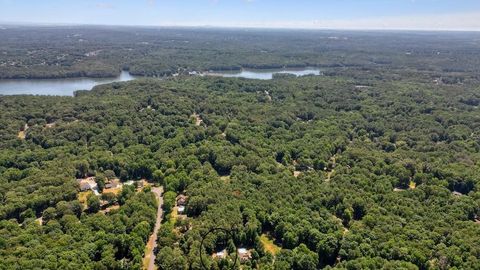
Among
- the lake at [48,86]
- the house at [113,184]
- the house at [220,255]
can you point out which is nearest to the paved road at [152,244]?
the house at [220,255]

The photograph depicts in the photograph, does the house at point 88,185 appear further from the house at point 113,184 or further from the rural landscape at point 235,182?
the house at point 113,184

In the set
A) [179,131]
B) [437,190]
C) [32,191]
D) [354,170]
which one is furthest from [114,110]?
[437,190]

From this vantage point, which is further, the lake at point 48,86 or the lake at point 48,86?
the lake at point 48,86

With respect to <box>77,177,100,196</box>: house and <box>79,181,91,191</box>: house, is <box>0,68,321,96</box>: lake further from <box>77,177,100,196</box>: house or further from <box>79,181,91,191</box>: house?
<box>79,181,91,191</box>: house

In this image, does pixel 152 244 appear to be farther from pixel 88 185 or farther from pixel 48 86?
pixel 48 86

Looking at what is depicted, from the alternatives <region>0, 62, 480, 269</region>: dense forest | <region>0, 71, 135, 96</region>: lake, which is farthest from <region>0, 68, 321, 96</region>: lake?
<region>0, 62, 480, 269</region>: dense forest

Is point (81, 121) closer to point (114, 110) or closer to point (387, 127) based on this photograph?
point (114, 110)

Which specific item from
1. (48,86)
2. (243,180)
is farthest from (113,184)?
(48,86)
